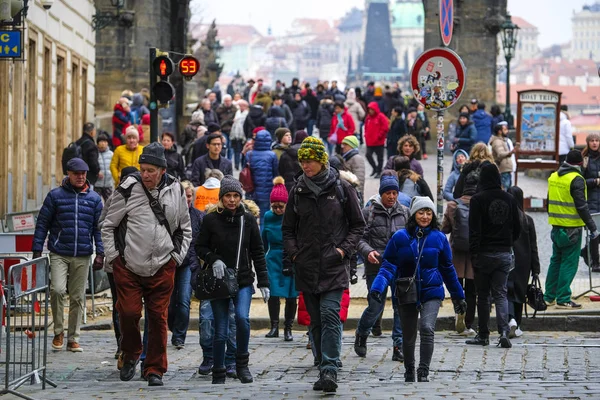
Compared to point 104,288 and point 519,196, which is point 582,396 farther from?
point 104,288

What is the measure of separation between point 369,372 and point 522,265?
283 cm

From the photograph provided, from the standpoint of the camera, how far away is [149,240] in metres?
11.6

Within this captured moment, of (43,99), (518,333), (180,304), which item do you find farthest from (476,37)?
(180,304)

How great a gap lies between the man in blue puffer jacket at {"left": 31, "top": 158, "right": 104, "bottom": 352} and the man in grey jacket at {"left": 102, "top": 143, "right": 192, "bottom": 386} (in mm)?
2069

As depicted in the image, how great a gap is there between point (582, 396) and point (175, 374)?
367 centimetres

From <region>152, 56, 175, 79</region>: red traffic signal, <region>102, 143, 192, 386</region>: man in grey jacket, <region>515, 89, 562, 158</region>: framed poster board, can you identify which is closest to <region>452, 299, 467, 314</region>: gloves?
<region>102, 143, 192, 386</region>: man in grey jacket

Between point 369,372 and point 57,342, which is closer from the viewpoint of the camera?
point 369,372

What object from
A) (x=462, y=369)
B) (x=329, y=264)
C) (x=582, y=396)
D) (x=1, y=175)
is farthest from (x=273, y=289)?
(x=1, y=175)

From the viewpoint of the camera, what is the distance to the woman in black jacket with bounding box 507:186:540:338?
14898 mm

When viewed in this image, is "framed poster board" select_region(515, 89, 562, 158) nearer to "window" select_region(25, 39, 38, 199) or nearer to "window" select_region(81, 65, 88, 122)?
"window" select_region(25, 39, 38, 199)

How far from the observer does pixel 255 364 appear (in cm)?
1331

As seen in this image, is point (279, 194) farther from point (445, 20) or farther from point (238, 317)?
point (238, 317)

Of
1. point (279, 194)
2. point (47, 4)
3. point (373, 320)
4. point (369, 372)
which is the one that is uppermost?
point (47, 4)

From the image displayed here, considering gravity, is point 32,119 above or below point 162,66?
below
